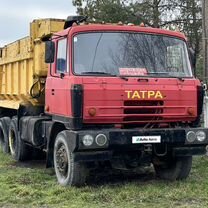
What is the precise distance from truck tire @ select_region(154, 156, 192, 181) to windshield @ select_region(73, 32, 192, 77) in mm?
1483

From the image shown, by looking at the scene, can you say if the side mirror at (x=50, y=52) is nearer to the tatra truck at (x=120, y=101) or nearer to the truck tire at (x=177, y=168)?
the tatra truck at (x=120, y=101)

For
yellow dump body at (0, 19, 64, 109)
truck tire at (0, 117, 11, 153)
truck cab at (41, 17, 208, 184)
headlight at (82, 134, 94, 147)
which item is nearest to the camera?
headlight at (82, 134, 94, 147)

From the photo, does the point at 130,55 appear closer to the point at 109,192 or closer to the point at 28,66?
the point at 109,192

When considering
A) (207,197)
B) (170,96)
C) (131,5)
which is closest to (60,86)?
(170,96)

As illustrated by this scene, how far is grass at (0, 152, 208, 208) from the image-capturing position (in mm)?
7230

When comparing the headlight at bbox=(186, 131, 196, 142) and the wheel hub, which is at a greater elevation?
the headlight at bbox=(186, 131, 196, 142)

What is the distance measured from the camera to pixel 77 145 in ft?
25.1

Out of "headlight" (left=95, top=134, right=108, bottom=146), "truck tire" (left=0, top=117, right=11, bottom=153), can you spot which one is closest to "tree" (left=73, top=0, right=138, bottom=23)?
"truck tire" (left=0, top=117, right=11, bottom=153)

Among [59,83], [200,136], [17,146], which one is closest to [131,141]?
[200,136]

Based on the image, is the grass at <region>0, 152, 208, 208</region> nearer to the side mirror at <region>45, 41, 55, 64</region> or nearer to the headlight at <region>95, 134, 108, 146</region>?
the headlight at <region>95, 134, 108, 146</region>

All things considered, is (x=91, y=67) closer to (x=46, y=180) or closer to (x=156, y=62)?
(x=156, y=62)

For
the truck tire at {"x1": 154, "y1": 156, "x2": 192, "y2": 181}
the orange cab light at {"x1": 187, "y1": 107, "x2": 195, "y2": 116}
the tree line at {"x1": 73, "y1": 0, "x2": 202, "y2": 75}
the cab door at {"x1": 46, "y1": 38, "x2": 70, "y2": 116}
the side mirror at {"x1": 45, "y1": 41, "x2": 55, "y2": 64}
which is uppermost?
the tree line at {"x1": 73, "y1": 0, "x2": 202, "y2": 75}

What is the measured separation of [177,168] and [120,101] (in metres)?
1.80

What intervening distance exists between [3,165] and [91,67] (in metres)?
4.19
